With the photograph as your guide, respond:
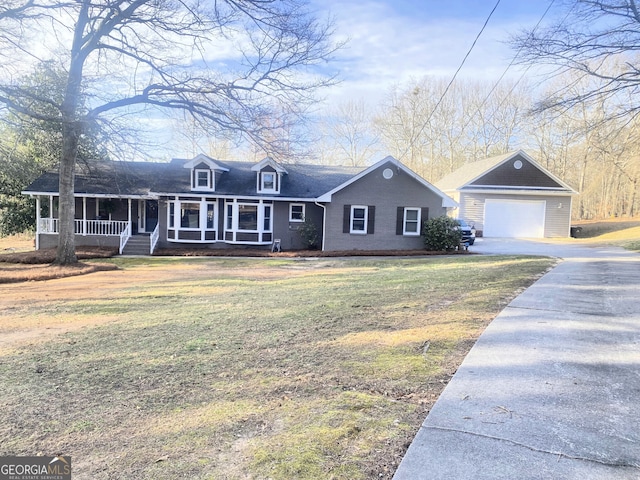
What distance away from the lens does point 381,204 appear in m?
20.4

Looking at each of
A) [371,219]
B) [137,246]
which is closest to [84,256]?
[137,246]

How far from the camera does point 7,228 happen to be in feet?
79.4

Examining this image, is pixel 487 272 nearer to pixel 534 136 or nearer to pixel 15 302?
pixel 15 302

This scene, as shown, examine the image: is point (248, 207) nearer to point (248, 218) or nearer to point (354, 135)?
point (248, 218)

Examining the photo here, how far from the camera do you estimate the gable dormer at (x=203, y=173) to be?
2102 centimetres

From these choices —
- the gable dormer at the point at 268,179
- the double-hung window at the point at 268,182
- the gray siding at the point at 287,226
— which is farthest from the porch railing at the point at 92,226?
the gray siding at the point at 287,226

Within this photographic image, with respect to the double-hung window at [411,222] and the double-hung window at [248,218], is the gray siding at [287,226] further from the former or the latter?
the double-hung window at [411,222]

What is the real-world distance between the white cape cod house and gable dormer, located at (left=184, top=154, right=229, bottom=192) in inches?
1.9

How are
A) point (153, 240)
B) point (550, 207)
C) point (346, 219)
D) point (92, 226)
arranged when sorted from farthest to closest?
point (550, 207) < point (92, 226) < point (346, 219) < point (153, 240)

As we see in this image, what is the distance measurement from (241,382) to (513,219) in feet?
88.2

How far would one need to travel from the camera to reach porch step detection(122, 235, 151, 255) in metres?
20.2

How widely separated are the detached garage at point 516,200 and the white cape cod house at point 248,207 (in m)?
7.42

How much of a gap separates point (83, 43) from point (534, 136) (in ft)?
127

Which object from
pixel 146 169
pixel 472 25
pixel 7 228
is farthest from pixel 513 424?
pixel 7 228
